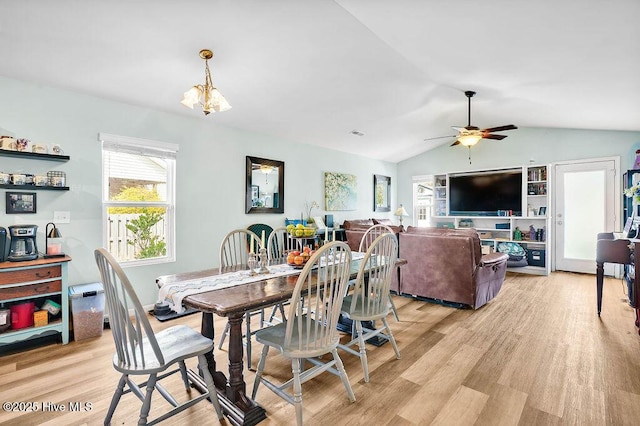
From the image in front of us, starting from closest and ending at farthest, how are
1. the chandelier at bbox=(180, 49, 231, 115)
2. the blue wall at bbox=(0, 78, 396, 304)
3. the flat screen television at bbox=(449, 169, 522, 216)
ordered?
1. the chandelier at bbox=(180, 49, 231, 115)
2. the blue wall at bbox=(0, 78, 396, 304)
3. the flat screen television at bbox=(449, 169, 522, 216)

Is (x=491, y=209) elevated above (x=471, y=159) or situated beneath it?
situated beneath

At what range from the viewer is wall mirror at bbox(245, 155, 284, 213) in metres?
4.68

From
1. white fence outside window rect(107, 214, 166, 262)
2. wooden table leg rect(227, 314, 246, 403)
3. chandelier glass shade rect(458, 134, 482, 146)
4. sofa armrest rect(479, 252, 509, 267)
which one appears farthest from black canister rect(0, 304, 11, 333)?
chandelier glass shade rect(458, 134, 482, 146)

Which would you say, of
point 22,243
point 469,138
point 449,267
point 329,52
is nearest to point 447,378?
point 449,267

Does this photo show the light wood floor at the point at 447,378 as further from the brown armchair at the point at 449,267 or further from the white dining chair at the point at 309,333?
the brown armchair at the point at 449,267

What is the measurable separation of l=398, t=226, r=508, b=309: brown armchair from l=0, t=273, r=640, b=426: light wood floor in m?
0.38

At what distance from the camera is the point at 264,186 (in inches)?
193

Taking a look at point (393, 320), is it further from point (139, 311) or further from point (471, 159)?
point (471, 159)

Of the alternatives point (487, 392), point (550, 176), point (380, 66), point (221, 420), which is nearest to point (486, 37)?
point (380, 66)

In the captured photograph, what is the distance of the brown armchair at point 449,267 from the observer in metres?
3.67

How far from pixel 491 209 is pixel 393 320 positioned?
14.2 ft

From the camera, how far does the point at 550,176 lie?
19.5 feet

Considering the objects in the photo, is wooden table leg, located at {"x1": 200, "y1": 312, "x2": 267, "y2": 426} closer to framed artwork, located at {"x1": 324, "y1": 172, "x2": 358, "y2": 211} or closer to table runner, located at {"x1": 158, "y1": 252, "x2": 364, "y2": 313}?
table runner, located at {"x1": 158, "y1": 252, "x2": 364, "y2": 313}

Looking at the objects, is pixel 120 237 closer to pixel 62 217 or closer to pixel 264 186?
pixel 62 217
